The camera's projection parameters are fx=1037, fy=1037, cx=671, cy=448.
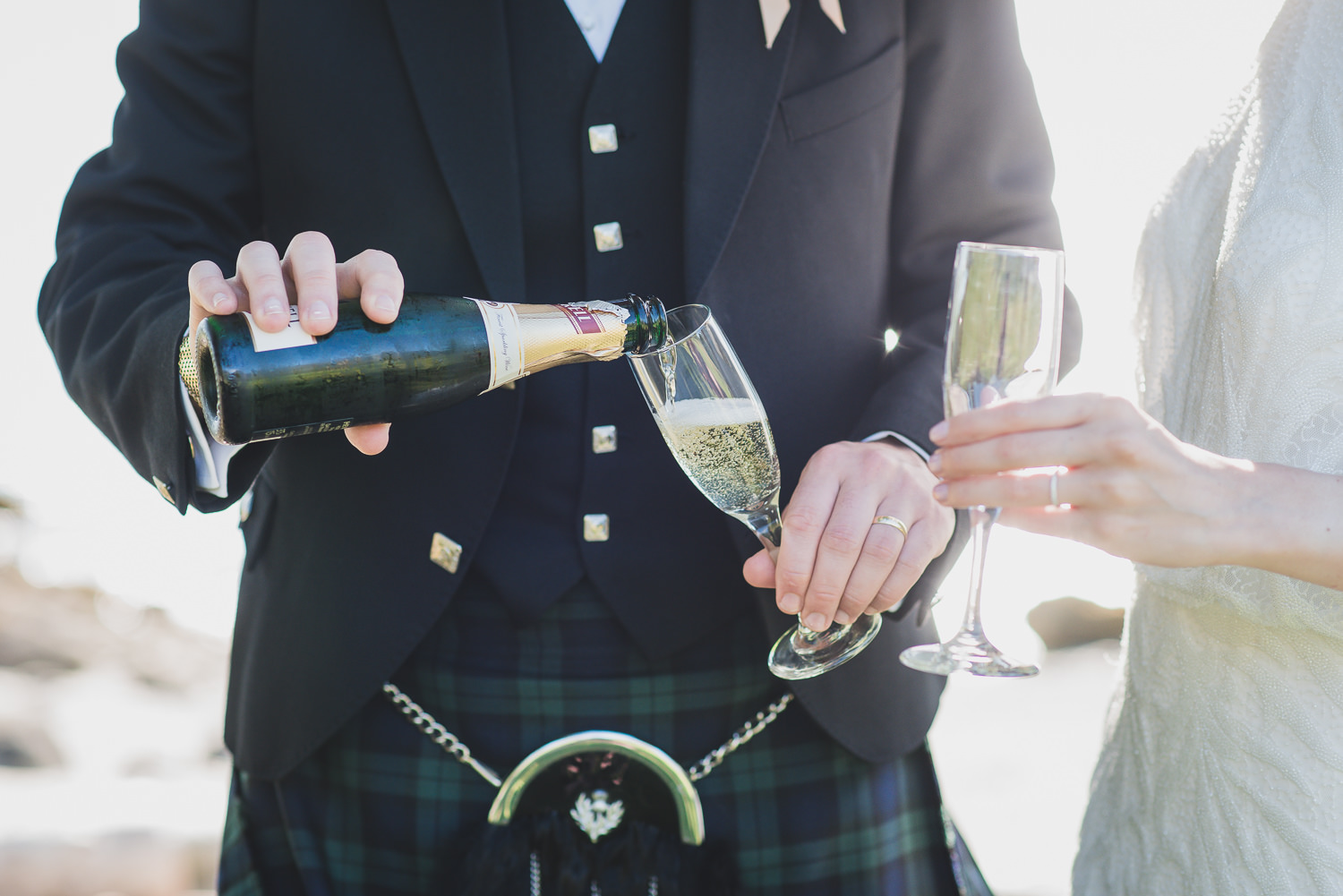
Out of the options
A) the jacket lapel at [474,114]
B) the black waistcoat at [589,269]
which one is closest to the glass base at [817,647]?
the black waistcoat at [589,269]

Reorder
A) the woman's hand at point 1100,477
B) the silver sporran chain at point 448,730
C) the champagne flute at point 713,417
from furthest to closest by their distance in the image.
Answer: the silver sporran chain at point 448,730
the champagne flute at point 713,417
the woman's hand at point 1100,477

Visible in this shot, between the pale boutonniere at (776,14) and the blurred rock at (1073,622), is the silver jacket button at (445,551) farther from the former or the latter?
the blurred rock at (1073,622)

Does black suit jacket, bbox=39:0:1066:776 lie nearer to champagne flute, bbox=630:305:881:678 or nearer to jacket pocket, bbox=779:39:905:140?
jacket pocket, bbox=779:39:905:140

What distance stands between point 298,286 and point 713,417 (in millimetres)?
462

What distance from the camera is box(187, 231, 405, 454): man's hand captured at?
3.17ft

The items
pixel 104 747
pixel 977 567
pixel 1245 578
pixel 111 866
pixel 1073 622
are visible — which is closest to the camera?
pixel 977 567

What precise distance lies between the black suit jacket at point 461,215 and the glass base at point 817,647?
5.3 inches

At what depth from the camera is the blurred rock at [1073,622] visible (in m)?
5.10

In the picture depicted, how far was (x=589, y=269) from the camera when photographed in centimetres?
146

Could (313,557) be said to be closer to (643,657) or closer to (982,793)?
(643,657)

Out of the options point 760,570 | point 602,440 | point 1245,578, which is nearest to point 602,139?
point 602,440

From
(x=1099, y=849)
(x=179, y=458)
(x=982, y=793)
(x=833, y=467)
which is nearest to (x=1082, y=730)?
(x=982, y=793)

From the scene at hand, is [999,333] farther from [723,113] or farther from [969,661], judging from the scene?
[723,113]

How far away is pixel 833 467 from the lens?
3.71 ft
